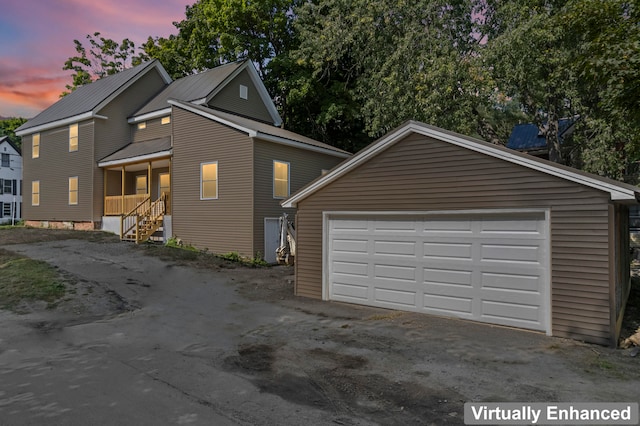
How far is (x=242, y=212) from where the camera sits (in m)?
15.7

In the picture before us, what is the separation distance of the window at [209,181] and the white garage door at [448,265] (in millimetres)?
8252

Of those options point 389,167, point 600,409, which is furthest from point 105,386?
point 389,167

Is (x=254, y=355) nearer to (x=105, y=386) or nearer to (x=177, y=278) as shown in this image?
(x=105, y=386)

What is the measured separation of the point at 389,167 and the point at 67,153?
2134 cm

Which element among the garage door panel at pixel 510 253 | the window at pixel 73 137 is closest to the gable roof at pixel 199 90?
the window at pixel 73 137

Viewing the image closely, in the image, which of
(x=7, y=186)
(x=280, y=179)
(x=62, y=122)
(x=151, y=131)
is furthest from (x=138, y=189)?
(x=7, y=186)

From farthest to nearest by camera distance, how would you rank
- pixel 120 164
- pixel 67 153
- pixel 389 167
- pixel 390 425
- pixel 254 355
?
pixel 67 153, pixel 120 164, pixel 389 167, pixel 254 355, pixel 390 425

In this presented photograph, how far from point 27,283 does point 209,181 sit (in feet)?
25.1

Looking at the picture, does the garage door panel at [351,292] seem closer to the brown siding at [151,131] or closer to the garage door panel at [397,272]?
the garage door panel at [397,272]

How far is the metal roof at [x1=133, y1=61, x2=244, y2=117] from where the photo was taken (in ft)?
68.8

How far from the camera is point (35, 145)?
2512 cm

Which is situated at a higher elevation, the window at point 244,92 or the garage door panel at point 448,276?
the window at point 244,92

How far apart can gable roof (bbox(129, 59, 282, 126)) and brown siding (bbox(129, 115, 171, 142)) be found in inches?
13.8

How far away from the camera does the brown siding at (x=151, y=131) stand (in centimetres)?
2095
